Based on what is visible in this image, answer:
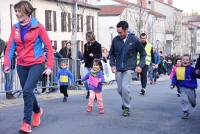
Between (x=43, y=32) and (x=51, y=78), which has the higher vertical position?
(x=43, y=32)

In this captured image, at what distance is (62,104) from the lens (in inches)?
457

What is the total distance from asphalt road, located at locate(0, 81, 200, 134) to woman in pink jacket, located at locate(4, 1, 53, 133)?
54 cm

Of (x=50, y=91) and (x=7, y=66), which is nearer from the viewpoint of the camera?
(x=7, y=66)

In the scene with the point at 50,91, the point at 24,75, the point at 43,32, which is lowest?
the point at 50,91

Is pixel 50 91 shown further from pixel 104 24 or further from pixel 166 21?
pixel 166 21

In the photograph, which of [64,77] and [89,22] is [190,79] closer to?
[64,77]

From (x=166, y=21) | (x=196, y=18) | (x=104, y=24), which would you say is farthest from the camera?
(x=196, y=18)

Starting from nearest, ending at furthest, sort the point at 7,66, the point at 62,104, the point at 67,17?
the point at 7,66, the point at 62,104, the point at 67,17

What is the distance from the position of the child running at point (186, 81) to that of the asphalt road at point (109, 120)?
0.31m

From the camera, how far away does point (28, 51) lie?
728 centimetres

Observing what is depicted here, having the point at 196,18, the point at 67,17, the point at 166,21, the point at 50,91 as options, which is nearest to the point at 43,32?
the point at 50,91

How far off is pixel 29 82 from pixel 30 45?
22.3 inches

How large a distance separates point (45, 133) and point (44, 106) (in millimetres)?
A: 3782

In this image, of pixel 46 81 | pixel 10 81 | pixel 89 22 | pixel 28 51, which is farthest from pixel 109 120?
pixel 89 22
